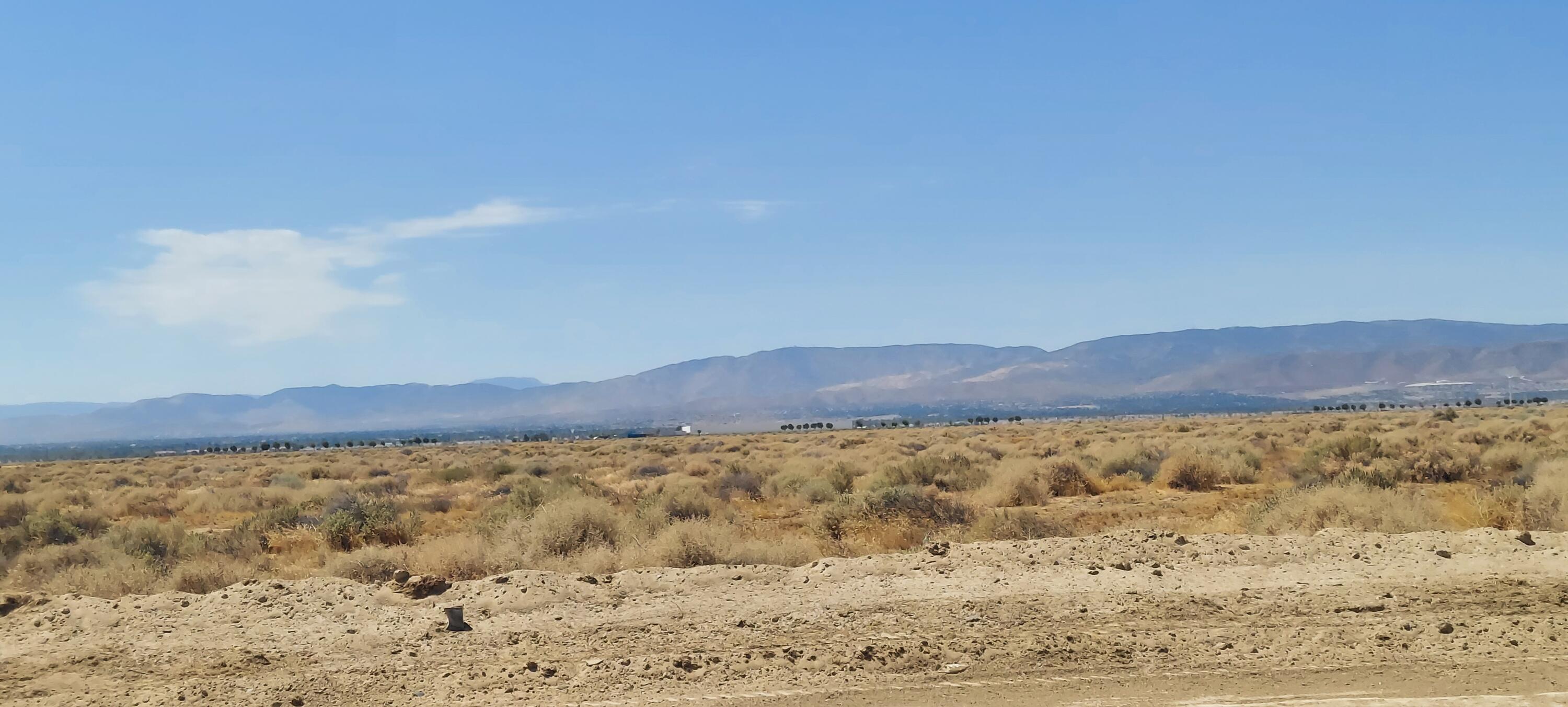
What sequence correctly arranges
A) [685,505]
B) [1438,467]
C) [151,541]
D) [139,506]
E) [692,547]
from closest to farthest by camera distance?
[692,547] → [151,541] → [685,505] → [1438,467] → [139,506]

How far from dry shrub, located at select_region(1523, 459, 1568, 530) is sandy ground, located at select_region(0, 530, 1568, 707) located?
2412 mm

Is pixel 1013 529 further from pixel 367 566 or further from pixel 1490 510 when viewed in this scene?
pixel 367 566

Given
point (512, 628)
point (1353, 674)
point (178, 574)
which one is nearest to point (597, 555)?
point (512, 628)

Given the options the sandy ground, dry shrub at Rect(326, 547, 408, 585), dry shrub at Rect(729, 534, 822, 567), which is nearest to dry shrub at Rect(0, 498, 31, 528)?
dry shrub at Rect(326, 547, 408, 585)

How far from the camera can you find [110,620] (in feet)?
33.8

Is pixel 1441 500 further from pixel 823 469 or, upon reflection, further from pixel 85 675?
pixel 85 675

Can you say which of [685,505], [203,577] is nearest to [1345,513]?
[685,505]

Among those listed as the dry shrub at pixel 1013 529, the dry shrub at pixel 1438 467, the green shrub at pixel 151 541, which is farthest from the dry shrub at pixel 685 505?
the dry shrub at pixel 1438 467

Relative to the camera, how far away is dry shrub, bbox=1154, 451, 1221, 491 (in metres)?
25.3

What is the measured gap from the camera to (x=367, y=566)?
511 inches

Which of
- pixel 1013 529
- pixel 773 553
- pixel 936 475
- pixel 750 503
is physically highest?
pixel 773 553

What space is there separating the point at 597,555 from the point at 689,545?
3.90 feet

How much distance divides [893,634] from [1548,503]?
11.7 m

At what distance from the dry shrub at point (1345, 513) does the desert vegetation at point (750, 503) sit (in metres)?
0.04
